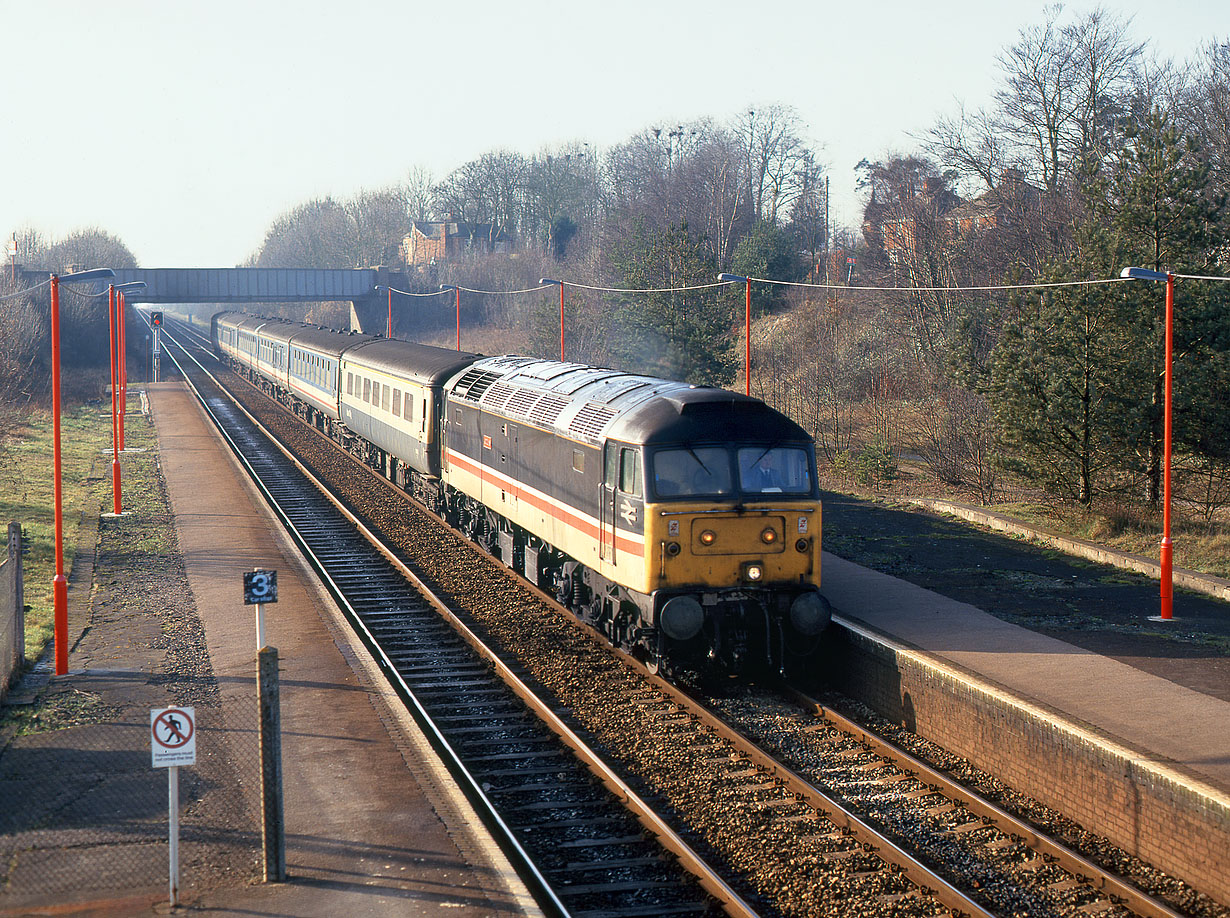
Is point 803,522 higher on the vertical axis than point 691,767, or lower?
higher

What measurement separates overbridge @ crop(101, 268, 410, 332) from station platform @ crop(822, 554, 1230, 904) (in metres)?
71.6

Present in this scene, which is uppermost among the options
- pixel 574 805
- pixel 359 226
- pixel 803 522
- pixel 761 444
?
pixel 359 226

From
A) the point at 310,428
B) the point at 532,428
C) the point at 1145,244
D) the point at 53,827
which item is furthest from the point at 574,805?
the point at 310,428

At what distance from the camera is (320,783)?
1072 centimetres

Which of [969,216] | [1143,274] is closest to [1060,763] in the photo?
[1143,274]

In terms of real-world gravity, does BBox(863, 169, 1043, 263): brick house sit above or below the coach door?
above

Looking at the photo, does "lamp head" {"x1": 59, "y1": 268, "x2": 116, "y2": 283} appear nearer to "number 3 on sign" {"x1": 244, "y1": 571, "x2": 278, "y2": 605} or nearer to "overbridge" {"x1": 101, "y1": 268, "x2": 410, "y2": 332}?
"number 3 on sign" {"x1": 244, "y1": 571, "x2": 278, "y2": 605}

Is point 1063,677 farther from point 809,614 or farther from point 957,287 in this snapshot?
point 957,287

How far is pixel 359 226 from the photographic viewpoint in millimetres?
129875

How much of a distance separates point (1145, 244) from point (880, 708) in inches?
441

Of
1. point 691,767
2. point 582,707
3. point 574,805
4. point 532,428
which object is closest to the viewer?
point 574,805

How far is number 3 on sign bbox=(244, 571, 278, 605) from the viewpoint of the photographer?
11.4 metres

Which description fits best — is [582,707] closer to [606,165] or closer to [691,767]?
[691,767]

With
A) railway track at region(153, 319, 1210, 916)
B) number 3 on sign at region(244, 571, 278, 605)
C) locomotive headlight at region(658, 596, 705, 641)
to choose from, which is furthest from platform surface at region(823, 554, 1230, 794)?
number 3 on sign at region(244, 571, 278, 605)
